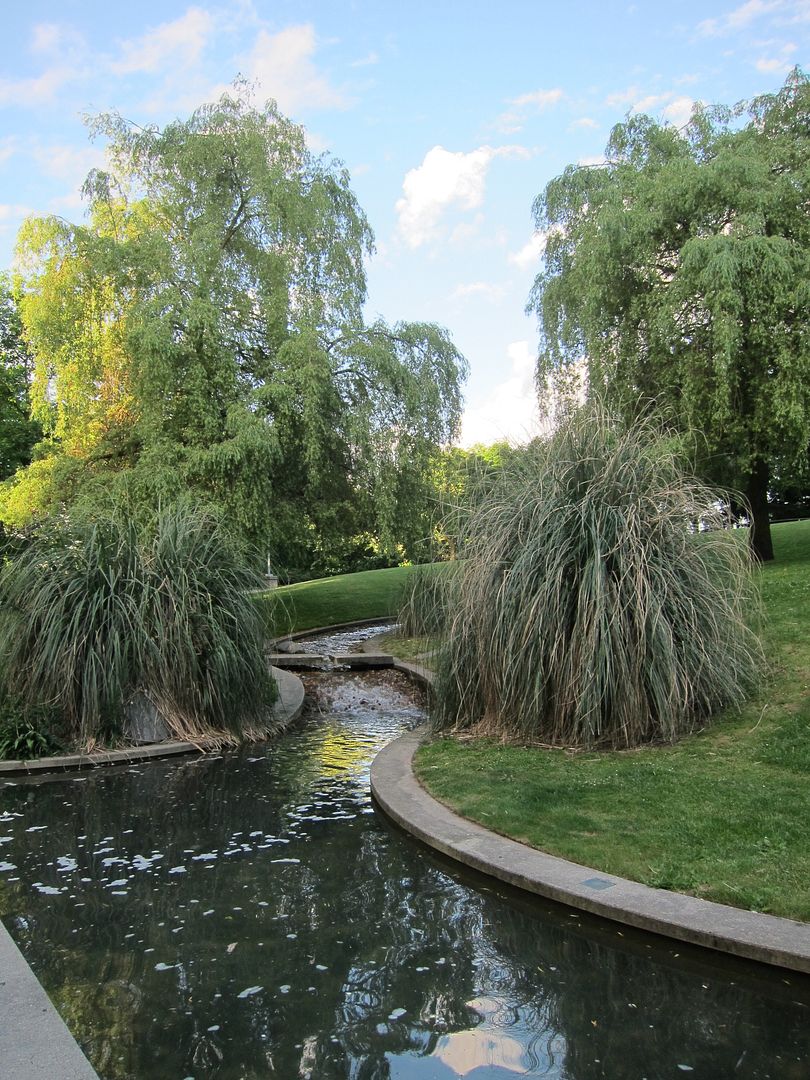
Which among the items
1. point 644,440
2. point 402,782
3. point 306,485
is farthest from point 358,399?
point 402,782

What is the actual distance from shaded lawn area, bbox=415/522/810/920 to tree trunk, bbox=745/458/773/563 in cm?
784

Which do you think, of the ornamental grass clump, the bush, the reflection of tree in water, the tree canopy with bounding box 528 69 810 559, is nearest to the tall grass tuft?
the bush

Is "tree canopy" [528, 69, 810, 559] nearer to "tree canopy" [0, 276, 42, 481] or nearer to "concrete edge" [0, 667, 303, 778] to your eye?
"concrete edge" [0, 667, 303, 778]

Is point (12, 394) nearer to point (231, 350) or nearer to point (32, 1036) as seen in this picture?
point (231, 350)

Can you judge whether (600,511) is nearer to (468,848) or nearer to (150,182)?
(468,848)

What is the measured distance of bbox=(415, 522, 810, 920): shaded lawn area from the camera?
13.9 feet

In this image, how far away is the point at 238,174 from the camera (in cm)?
1711

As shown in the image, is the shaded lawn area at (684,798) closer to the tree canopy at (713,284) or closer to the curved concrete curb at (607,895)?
the curved concrete curb at (607,895)

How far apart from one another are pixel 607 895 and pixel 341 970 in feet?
4.57

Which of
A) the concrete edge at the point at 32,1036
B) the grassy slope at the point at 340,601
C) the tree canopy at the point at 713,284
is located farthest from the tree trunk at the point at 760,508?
the concrete edge at the point at 32,1036

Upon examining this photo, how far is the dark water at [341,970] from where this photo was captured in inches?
115

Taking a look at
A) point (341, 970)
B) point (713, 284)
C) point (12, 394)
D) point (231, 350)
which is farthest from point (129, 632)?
point (12, 394)

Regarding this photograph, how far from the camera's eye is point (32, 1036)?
2.86 metres

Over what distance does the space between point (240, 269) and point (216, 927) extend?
15.9 metres
